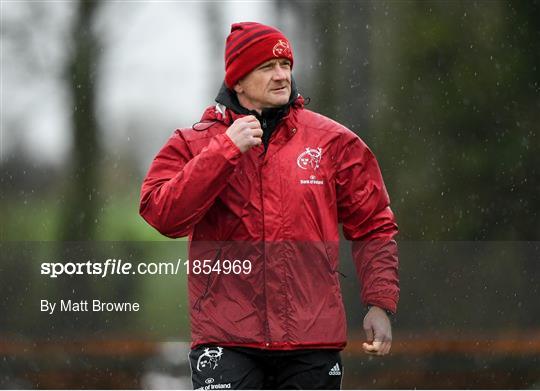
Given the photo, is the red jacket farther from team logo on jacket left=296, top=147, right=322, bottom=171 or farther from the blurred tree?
the blurred tree

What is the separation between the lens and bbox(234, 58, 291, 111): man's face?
3.06 m

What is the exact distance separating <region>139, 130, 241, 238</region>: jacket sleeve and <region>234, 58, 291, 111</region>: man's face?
0.61ft

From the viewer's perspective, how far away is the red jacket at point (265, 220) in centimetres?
295

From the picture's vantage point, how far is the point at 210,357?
2977mm

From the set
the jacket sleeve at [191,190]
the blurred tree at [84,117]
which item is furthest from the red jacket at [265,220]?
the blurred tree at [84,117]

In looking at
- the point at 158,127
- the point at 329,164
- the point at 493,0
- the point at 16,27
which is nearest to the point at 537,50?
the point at 493,0

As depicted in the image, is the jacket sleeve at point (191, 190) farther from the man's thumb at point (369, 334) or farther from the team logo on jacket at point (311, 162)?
the man's thumb at point (369, 334)

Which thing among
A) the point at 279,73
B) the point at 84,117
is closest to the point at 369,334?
the point at 279,73

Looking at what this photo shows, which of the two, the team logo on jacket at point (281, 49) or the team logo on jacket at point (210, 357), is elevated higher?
the team logo on jacket at point (281, 49)

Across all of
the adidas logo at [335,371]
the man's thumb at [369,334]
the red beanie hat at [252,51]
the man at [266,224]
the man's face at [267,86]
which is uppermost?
the red beanie hat at [252,51]

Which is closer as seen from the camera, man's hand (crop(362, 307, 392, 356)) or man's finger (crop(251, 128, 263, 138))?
man's finger (crop(251, 128, 263, 138))

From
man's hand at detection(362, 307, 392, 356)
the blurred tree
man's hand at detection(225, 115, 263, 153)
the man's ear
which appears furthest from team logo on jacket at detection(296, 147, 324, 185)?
the blurred tree

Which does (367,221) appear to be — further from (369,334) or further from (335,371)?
(335,371)

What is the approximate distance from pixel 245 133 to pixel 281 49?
318 mm
